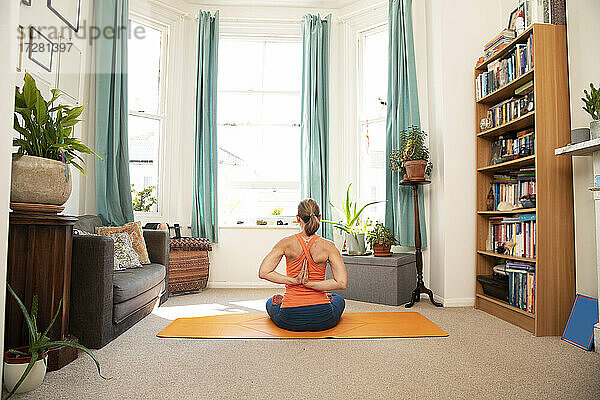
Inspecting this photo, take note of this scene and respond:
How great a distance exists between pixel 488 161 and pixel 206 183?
3059 millimetres

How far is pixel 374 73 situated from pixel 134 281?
3706mm

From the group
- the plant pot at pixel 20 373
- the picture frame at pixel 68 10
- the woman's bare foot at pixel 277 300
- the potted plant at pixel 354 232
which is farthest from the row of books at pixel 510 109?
the picture frame at pixel 68 10

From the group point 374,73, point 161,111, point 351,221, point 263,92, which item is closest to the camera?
point 351,221

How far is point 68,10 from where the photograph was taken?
162 inches

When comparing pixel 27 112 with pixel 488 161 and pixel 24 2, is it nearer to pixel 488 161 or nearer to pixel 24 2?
pixel 24 2

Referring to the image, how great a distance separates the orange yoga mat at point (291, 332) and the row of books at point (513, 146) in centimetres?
152

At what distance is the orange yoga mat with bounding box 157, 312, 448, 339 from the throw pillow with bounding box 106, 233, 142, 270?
64 centimetres

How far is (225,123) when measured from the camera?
564cm

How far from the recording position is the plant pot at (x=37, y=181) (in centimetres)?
228

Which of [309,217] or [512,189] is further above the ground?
[512,189]

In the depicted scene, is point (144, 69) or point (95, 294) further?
point (144, 69)

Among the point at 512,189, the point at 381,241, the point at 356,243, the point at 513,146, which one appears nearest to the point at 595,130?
the point at 513,146

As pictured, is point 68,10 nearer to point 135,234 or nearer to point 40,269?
point 135,234

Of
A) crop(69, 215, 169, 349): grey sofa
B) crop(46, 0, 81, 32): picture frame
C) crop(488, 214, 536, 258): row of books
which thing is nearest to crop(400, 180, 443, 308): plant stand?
crop(488, 214, 536, 258): row of books
